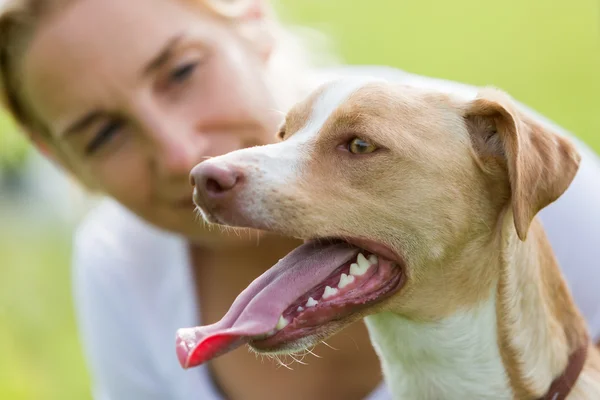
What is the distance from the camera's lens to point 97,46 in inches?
117

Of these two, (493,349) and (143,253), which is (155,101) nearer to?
(143,253)

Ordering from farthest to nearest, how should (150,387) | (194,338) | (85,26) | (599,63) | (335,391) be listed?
(599,63), (150,387), (335,391), (85,26), (194,338)

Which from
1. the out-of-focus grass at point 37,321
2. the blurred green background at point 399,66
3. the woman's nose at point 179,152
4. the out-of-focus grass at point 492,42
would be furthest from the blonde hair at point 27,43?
the out-of-focus grass at point 492,42

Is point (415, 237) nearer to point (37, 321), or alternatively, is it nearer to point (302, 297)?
point (302, 297)

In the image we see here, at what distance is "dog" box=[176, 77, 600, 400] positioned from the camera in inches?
82.7

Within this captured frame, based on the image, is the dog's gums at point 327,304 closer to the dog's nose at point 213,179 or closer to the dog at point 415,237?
the dog at point 415,237

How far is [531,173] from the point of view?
6.99ft

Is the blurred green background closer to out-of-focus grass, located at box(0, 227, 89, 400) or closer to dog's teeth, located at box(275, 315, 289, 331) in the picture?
out-of-focus grass, located at box(0, 227, 89, 400)

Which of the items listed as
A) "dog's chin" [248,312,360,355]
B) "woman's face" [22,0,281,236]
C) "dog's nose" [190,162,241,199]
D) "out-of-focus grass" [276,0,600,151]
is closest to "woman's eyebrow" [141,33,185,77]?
"woman's face" [22,0,281,236]

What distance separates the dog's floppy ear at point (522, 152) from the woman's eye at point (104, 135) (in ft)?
4.66

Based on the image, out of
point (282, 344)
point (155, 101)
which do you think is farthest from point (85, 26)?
point (282, 344)

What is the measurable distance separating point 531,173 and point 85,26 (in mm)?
Answer: 1681

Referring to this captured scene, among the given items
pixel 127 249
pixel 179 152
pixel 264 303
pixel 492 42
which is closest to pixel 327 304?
A: pixel 264 303

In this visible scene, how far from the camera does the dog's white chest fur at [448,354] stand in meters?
2.32
